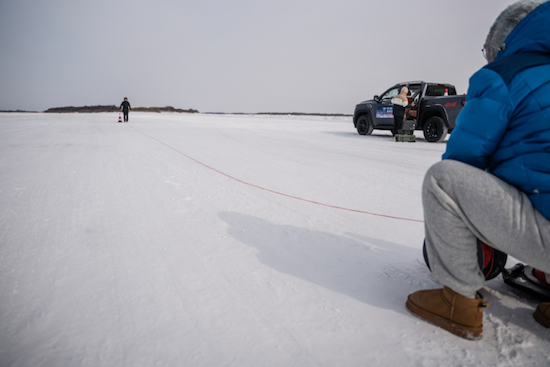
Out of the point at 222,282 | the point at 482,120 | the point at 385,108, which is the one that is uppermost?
the point at 385,108

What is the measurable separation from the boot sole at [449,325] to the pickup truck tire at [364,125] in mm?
11811

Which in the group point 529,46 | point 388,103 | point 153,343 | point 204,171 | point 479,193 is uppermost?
point 388,103

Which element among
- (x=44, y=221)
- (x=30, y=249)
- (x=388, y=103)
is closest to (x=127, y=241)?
(x=30, y=249)

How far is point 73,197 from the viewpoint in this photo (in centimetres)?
346

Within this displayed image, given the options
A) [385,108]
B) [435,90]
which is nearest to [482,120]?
[435,90]

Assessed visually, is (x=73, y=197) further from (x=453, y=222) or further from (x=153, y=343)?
(x=453, y=222)

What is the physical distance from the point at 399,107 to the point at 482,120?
33.5 feet

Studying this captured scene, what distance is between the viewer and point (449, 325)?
147 centimetres

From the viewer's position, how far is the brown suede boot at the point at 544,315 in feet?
4.87

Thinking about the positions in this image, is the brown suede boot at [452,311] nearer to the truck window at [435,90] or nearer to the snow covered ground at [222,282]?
the snow covered ground at [222,282]

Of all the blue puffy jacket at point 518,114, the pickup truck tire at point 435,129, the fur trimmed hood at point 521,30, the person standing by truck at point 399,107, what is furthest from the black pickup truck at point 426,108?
the blue puffy jacket at point 518,114

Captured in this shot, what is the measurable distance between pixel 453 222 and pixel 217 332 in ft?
3.88

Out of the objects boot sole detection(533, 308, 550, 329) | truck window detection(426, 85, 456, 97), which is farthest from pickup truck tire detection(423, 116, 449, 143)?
boot sole detection(533, 308, 550, 329)

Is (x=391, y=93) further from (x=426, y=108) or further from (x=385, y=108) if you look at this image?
(x=426, y=108)
